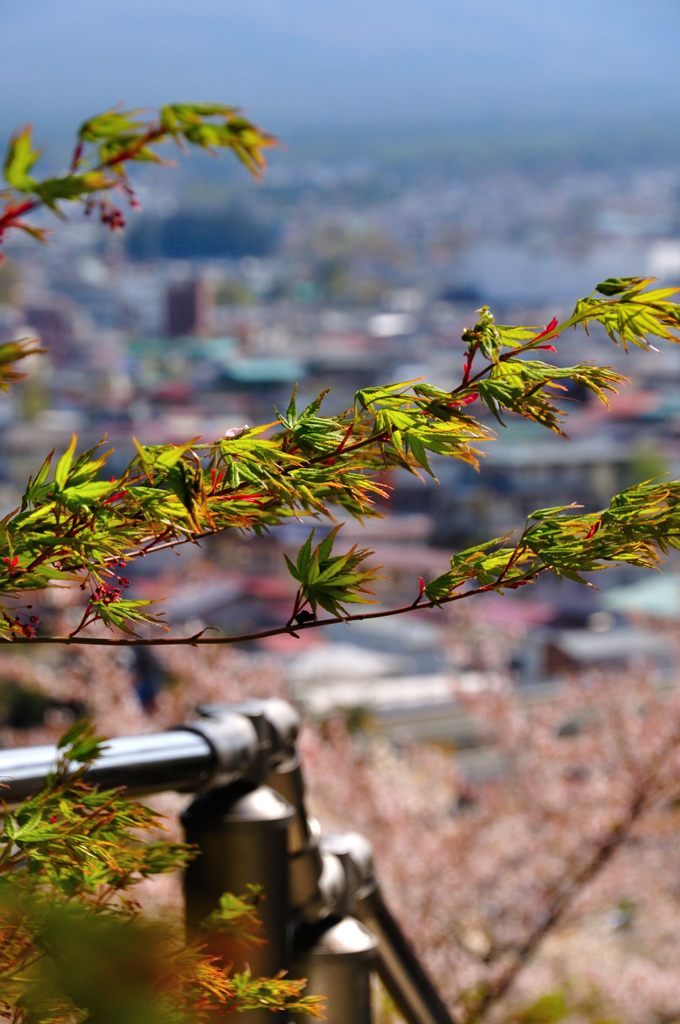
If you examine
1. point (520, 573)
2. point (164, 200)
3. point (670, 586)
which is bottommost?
point (670, 586)

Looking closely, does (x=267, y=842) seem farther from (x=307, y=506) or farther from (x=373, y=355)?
(x=373, y=355)

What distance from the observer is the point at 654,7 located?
111375 mm

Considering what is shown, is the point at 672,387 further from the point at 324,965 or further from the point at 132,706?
the point at 324,965

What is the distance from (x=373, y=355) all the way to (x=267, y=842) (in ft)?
134

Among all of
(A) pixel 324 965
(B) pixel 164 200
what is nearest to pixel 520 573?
(A) pixel 324 965

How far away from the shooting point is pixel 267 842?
0.80 m

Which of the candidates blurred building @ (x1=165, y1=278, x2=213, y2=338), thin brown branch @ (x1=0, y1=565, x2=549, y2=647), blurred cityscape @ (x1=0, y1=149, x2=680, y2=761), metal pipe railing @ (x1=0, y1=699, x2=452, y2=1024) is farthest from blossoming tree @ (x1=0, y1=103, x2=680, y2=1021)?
blurred building @ (x1=165, y1=278, x2=213, y2=338)

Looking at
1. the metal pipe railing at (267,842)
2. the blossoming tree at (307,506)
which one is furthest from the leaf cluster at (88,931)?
the metal pipe railing at (267,842)

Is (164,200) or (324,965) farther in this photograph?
(164,200)

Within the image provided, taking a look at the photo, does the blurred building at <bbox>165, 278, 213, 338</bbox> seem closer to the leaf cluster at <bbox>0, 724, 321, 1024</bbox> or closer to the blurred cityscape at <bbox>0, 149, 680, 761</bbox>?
the blurred cityscape at <bbox>0, 149, 680, 761</bbox>

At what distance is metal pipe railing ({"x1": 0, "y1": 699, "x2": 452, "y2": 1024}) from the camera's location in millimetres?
757

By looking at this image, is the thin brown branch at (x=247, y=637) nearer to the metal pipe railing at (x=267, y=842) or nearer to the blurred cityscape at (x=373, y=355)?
the metal pipe railing at (x=267, y=842)

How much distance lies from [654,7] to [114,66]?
1840 inches

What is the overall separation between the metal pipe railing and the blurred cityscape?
10.3 ft
